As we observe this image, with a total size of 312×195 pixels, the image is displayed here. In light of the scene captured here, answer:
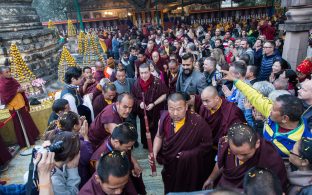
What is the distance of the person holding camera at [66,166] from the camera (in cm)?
214

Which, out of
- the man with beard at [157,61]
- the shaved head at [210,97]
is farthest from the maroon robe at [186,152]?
the man with beard at [157,61]

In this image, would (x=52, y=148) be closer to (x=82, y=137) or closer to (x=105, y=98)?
(x=82, y=137)

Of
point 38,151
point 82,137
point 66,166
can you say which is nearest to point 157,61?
point 82,137

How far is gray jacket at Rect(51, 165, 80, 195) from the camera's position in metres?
2.12

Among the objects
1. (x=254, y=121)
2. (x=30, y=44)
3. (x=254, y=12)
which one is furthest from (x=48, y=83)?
(x=254, y=12)

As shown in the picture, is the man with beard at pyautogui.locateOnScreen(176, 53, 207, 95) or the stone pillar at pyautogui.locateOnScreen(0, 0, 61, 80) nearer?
the man with beard at pyautogui.locateOnScreen(176, 53, 207, 95)

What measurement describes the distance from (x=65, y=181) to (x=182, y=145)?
4.58 feet

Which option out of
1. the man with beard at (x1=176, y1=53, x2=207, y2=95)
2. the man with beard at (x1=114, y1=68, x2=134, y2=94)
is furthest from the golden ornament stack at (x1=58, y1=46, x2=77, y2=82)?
the man with beard at (x1=176, y1=53, x2=207, y2=95)

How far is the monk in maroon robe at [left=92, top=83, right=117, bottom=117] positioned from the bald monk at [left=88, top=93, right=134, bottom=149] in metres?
0.92

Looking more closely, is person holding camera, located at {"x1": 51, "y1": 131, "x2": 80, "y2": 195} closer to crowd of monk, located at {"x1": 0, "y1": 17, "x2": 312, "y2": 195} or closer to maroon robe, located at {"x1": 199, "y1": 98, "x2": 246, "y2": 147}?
crowd of monk, located at {"x1": 0, "y1": 17, "x2": 312, "y2": 195}

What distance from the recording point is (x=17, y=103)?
5.18 m

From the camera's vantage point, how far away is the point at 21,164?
4965 mm

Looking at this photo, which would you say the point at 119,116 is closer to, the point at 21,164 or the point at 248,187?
the point at 248,187

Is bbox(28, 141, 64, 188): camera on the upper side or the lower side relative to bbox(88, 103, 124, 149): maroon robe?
upper
